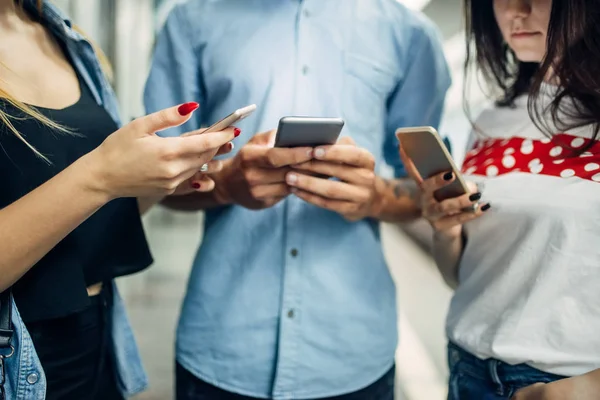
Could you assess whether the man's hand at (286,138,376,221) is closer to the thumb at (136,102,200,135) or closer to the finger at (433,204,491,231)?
the finger at (433,204,491,231)

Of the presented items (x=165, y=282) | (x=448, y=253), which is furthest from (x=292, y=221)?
(x=165, y=282)

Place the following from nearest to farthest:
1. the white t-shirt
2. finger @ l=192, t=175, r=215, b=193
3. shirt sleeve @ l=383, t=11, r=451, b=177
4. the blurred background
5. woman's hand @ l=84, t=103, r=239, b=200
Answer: woman's hand @ l=84, t=103, r=239, b=200, the white t-shirt, finger @ l=192, t=175, r=215, b=193, shirt sleeve @ l=383, t=11, r=451, b=177, the blurred background

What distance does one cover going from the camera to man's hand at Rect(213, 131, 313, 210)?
0.92 meters

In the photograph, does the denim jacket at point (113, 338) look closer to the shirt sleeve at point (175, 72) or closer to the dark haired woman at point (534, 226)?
the shirt sleeve at point (175, 72)

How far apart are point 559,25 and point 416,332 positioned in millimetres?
2812

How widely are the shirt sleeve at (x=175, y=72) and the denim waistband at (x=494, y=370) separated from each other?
2.52 feet

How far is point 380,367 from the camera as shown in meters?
1.14

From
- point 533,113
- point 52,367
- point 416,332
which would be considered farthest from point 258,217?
point 416,332

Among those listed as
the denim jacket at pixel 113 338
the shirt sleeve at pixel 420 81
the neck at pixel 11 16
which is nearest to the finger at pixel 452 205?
the shirt sleeve at pixel 420 81

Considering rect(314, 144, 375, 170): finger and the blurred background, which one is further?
the blurred background

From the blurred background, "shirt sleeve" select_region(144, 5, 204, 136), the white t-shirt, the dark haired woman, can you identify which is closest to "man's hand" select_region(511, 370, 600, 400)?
the dark haired woman

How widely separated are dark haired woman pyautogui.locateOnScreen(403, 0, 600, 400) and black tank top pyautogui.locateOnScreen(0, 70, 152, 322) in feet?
1.98

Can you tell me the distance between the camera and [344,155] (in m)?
0.94

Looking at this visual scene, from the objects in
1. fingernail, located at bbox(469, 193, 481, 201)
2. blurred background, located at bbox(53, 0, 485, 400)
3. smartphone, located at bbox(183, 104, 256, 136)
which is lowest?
blurred background, located at bbox(53, 0, 485, 400)
